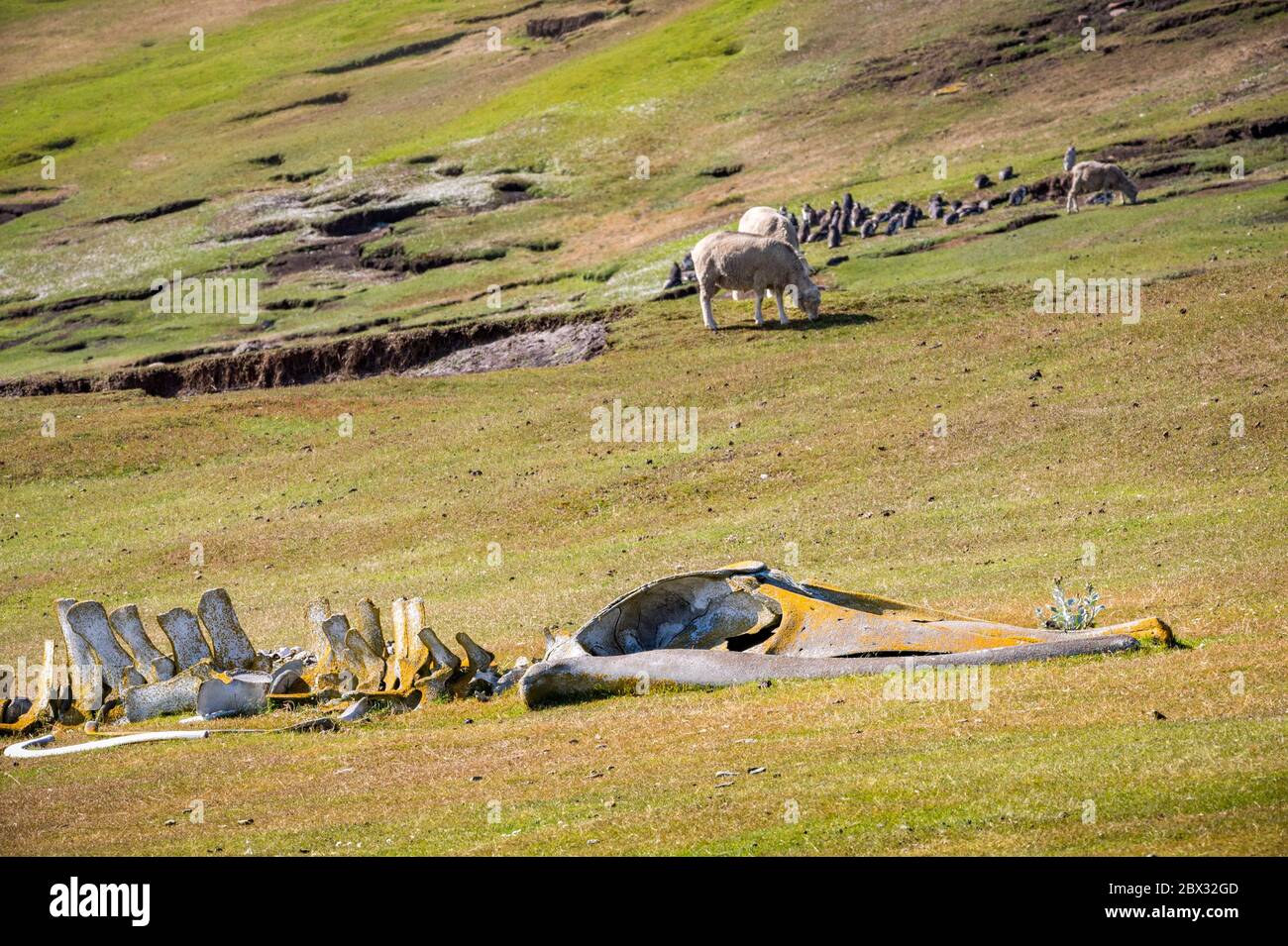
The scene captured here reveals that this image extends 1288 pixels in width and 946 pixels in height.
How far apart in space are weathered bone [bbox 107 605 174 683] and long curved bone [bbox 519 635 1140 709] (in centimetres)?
619

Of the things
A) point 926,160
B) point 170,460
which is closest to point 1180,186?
point 926,160

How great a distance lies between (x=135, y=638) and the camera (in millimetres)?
20359

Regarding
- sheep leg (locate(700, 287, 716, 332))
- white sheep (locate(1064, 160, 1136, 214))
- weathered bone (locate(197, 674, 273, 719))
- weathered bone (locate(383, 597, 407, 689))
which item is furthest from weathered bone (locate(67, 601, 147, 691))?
white sheep (locate(1064, 160, 1136, 214))

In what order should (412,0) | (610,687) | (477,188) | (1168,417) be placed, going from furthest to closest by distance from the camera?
(412,0)
(477,188)
(1168,417)
(610,687)

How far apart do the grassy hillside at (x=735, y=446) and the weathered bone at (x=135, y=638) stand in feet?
9.03

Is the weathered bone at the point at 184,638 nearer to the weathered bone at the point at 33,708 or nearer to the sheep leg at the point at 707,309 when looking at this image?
the weathered bone at the point at 33,708

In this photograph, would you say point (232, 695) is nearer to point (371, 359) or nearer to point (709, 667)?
Result: point (709, 667)

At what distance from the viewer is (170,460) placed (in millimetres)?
42875

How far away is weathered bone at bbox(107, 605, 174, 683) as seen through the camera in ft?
65.8

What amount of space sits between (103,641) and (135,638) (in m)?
0.48

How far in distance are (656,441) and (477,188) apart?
57855 mm

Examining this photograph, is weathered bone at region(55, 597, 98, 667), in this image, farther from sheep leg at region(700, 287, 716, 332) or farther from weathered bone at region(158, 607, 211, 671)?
sheep leg at region(700, 287, 716, 332)

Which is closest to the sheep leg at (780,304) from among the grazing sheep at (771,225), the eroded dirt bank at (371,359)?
the grazing sheep at (771,225)
